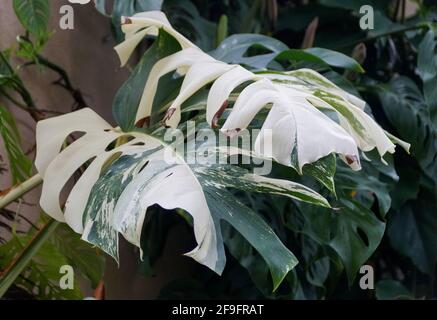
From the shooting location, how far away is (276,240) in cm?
70

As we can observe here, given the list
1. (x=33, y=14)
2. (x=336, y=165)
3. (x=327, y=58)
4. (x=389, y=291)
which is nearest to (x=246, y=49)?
(x=327, y=58)

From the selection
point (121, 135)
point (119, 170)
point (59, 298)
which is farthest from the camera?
point (59, 298)

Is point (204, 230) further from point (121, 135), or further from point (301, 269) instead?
point (301, 269)

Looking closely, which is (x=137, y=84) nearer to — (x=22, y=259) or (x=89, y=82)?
(x=22, y=259)

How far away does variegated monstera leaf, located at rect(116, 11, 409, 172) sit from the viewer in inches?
25.3

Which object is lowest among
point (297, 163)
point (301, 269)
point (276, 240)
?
point (301, 269)

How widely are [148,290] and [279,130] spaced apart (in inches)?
41.7

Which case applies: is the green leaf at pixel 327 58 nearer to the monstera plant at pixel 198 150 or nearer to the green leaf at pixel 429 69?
the monstera plant at pixel 198 150

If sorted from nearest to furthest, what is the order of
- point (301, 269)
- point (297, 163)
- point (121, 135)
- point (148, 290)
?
point (297, 163)
point (121, 135)
point (301, 269)
point (148, 290)

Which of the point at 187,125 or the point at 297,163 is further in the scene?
the point at 187,125

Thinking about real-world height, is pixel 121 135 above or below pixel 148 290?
above

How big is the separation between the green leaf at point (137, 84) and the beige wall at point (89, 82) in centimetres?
37

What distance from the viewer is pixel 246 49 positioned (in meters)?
1.10

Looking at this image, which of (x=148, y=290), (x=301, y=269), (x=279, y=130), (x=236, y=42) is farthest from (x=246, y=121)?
(x=148, y=290)
